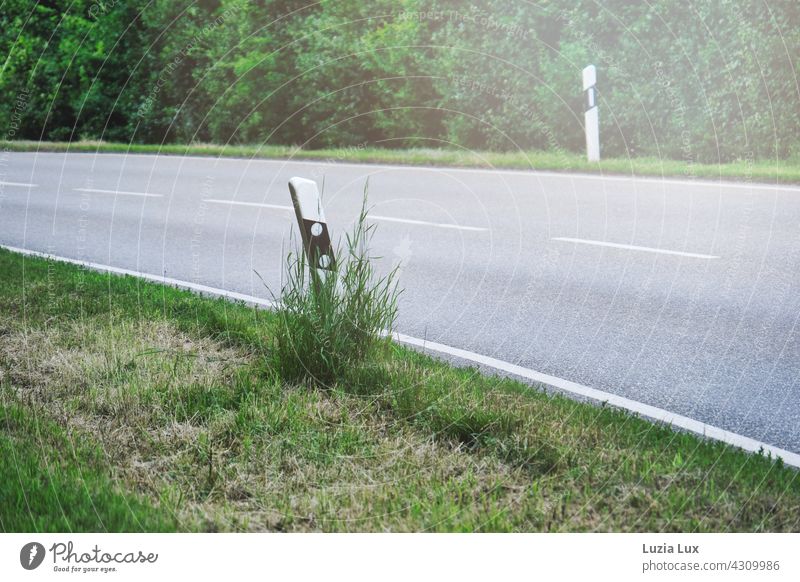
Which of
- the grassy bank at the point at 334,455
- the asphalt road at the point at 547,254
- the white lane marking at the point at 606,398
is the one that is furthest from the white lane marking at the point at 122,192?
the grassy bank at the point at 334,455

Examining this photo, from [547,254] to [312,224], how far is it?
3.50m

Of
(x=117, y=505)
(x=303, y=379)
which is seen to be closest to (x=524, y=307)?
(x=303, y=379)

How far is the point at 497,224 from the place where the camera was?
9.27 meters

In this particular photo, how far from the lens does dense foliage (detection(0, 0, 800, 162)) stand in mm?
12047

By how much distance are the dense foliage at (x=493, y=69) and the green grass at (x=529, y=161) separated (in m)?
0.37

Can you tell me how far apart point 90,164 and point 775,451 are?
1445 centimetres

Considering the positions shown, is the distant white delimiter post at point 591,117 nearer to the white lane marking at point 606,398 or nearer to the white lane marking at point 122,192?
the white lane marking at point 122,192

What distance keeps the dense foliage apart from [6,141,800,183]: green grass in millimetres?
368

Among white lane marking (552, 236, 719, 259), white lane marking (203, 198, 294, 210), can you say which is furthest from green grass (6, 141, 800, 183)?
white lane marking (552, 236, 719, 259)

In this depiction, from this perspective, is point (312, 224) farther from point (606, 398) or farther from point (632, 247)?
point (632, 247)

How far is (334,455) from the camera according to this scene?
380cm

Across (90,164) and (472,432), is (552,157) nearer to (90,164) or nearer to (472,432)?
(90,164)

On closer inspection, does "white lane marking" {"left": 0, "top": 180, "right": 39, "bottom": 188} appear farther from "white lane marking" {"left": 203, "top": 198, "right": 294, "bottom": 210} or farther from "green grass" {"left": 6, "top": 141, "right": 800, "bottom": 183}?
"white lane marking" {"left": 203, "top": 198, "right": 294, "bottom": 210}

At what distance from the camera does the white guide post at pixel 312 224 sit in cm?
476
